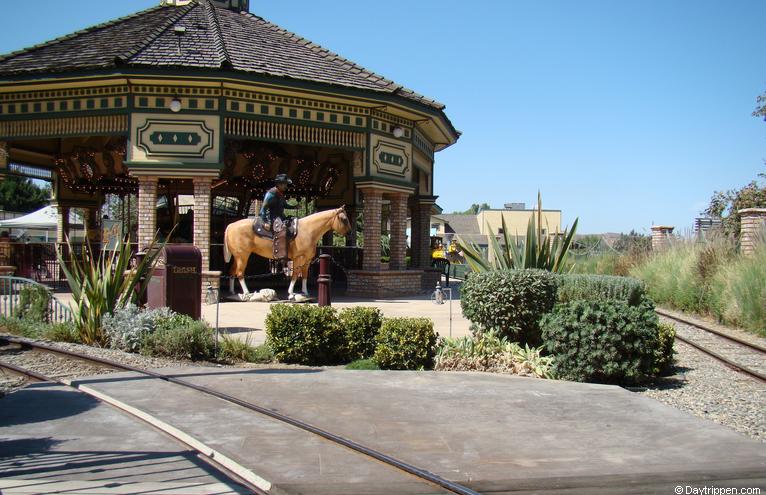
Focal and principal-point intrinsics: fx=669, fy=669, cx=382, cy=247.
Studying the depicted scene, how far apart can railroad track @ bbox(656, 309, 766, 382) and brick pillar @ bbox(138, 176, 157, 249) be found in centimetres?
1288

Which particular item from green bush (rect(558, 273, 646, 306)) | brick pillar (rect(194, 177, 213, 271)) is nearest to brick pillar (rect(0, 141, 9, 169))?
brick pillar (rect(194, 177, 213, 271))

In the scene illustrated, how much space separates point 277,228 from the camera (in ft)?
55.6

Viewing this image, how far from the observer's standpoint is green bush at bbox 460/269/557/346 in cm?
962

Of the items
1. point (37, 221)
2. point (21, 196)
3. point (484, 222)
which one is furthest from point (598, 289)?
point (484, 222)

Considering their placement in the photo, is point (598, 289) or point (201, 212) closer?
point (598, 289)

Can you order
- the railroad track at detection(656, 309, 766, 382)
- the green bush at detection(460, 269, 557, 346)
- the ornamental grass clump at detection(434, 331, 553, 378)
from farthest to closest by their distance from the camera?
the railroad track at detection(656, 309, 766, 382) < the green bush at detection(460, 269, 557, 346) < the ornamental grass clump at detection(434, 331, 553, 378)

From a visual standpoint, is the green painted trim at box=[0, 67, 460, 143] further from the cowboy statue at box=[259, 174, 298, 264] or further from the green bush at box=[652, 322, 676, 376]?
the green bush at box=[652, 322, 676, 376]

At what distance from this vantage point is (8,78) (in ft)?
57.4

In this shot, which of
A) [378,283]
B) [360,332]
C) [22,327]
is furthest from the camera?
[378,283]

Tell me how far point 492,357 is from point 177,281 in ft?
18.0

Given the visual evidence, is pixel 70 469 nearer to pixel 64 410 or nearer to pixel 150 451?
pixel 150 451

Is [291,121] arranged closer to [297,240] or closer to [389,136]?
[389,136]

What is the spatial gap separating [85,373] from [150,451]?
3562mm

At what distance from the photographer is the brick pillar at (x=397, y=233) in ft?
68.4
